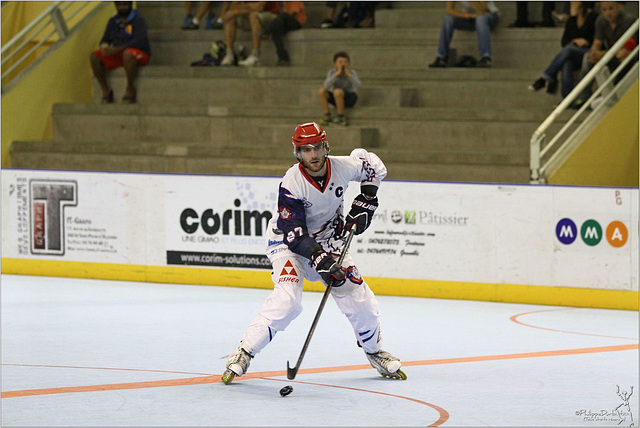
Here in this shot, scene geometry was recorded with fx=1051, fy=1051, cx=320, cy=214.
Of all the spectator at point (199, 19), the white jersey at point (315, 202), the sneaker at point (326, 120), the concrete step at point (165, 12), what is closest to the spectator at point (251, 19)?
the spectator at point (199, 19)

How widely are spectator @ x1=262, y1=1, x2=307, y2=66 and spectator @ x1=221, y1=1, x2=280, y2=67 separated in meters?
0.14

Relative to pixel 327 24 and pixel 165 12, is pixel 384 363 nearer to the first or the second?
pixel 327 24

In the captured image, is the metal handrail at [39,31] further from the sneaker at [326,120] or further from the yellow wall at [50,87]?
the sneaker at [326,120]

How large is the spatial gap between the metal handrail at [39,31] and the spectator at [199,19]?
4.79ft

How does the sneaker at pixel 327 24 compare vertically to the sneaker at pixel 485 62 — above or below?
above

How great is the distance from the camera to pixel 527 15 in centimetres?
1386

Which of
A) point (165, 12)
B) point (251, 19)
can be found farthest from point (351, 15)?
point (165, 12)

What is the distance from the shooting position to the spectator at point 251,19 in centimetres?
1444

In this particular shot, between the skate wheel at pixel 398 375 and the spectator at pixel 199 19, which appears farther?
the spectator at pixel 199 19

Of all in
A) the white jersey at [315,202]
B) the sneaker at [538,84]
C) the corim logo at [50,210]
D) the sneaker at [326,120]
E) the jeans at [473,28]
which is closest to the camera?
the white jersey at [315,202]

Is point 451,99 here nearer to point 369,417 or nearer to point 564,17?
point 564,17

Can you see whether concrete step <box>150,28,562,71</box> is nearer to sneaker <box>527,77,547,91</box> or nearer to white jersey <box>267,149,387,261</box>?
sneaker <box>527,77,547,91</box>

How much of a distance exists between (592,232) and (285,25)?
649 centimetres

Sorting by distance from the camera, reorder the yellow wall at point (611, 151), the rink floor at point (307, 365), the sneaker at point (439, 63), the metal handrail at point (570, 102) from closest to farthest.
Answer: the rink floor at point (307, 365)
the metal handrail at point (570, 102)
the yellow wall at point (611, 151)
the sneaker at point (439, 63)
